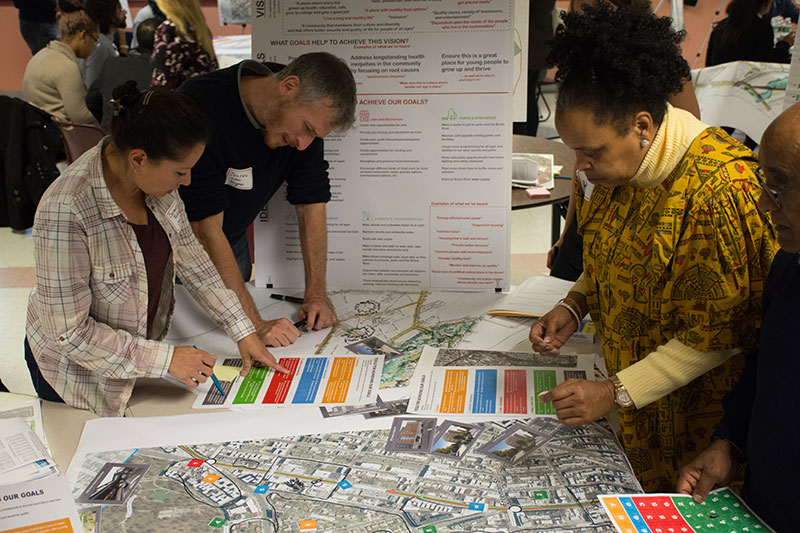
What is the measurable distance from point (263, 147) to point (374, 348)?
2.25 ft

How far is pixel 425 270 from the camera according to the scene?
7.55ft

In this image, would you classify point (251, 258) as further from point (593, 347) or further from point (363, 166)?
point (593, 347)

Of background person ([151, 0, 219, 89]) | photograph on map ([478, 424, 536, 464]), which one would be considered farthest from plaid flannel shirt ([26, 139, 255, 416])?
background person ([151, 0, 219, 89])

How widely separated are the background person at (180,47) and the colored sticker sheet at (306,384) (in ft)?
6.77

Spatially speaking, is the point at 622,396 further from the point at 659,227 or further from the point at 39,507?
the point at 39,507

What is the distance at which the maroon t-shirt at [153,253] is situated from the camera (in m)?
1.63

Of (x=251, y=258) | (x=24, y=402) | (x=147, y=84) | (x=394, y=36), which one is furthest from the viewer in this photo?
(x=147, y=84)

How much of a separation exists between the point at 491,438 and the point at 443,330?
1.87 feet

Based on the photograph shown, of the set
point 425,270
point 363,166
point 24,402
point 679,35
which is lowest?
point 24,402

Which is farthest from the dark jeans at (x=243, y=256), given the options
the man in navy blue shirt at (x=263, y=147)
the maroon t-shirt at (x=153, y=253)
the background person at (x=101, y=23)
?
the background person at (x=101, y=23)

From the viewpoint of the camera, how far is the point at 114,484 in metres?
1.34

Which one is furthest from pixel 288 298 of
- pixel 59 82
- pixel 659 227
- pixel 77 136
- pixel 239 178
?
pixel 59 82

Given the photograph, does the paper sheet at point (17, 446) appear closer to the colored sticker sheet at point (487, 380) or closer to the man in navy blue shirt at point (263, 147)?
the man in navy blue shirt at point (263, 147)

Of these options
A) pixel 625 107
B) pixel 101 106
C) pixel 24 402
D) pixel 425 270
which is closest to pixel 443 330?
pixel 425 270
